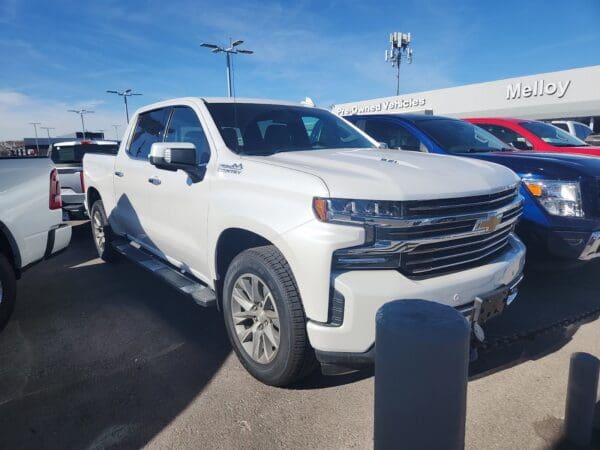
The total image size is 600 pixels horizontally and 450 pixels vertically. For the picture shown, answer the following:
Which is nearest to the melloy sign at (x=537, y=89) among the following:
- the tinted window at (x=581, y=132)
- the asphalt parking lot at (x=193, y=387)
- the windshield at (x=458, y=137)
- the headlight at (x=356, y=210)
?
the tinted window at (x=581, y=132)

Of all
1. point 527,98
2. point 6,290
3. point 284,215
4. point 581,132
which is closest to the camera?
point 284,215

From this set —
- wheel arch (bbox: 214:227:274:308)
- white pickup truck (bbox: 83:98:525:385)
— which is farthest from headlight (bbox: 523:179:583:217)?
wheel arch (bbox: 214:227:274:308)

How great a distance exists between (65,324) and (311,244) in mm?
2713

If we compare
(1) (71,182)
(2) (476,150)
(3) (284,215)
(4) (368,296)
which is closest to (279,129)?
(3) (284,215)

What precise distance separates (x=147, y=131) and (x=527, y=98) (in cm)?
2876

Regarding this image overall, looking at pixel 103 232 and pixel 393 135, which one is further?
pixel 393 135

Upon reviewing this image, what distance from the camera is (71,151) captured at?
8.38 metres

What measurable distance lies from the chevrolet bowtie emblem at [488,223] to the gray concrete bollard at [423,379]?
1.23 m

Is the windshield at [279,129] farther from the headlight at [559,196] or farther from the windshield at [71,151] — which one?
the windshield at [71,151]

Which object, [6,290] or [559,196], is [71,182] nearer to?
[6,290]

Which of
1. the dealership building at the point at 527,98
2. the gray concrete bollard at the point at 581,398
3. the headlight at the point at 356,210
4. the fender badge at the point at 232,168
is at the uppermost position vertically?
the dealership building at the point at 527,98

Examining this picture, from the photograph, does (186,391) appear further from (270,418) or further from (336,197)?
(336,197)

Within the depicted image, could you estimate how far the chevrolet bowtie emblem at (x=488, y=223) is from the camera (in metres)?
2.52

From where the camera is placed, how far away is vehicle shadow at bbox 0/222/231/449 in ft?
7.99
